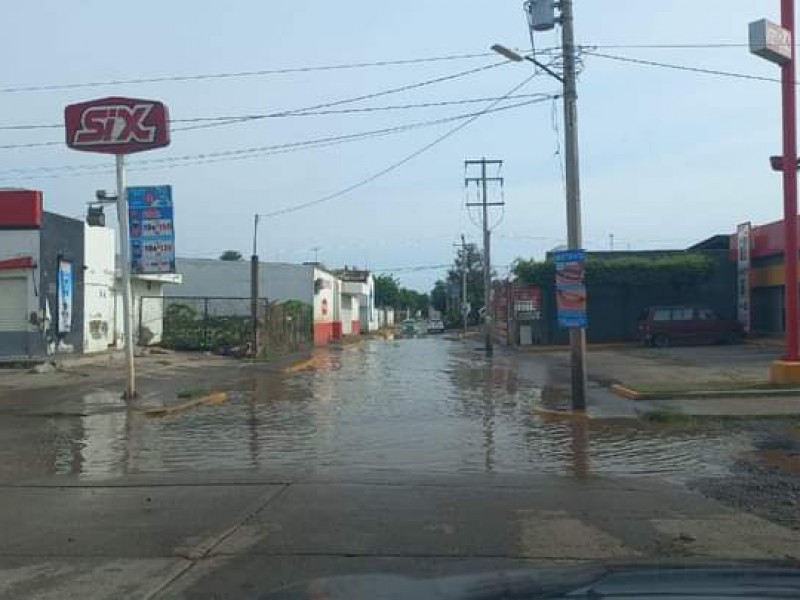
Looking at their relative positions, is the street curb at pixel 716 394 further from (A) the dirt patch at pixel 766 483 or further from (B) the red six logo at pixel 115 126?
(B) the red six logo at pixel 115 126

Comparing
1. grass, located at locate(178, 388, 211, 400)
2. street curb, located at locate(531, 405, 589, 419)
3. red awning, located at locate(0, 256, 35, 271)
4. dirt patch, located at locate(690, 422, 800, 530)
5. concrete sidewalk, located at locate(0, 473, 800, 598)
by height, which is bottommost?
dirt patch, located at locate(690, 422, 800, 530)

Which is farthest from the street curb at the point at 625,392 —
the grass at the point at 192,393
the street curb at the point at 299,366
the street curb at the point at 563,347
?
the street curb at the point at 563,347

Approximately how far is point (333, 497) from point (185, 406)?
10343 millimetres

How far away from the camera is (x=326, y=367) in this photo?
33.2 m

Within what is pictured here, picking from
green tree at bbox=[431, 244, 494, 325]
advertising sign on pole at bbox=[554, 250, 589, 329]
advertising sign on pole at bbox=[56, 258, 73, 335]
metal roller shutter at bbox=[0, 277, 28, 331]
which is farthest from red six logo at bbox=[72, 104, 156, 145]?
green tree at bbox=[431, 244, 494, 325]

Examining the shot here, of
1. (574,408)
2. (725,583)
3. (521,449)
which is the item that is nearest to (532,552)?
(725,583)

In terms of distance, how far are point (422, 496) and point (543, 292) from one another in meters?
38.3

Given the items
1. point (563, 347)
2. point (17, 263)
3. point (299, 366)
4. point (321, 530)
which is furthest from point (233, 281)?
point (321, 530)

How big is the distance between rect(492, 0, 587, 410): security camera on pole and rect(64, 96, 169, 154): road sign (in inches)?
300

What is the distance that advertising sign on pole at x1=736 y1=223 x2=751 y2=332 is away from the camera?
1718 inches

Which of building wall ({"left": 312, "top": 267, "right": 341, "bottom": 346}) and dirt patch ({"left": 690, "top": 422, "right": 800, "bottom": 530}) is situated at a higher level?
building wall ({"left": 312, "top": 267, "right": 341, "bottom": 346})

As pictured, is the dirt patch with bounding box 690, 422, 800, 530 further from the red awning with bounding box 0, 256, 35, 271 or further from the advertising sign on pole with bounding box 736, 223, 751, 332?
the advertising sign on pole with bounding box 736, 223, 751, 332

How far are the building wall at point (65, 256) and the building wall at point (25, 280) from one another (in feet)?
0.75

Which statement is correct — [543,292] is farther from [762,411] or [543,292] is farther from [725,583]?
[725,583]
